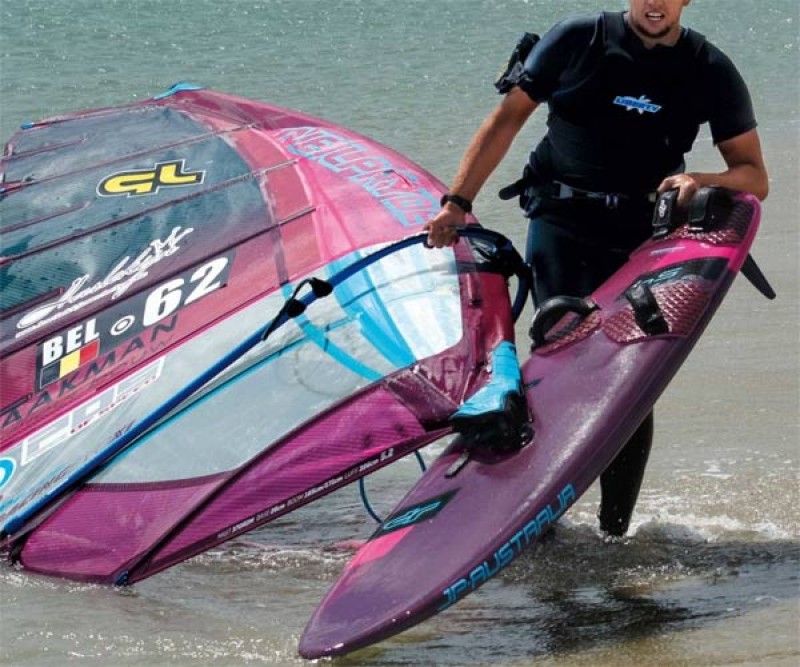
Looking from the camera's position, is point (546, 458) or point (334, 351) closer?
point (546, 458)

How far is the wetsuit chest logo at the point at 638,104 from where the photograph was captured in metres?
3.62

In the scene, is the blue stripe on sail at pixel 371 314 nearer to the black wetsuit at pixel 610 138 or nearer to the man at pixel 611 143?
the man at pixel 611 143

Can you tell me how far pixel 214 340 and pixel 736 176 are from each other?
4.65 feet

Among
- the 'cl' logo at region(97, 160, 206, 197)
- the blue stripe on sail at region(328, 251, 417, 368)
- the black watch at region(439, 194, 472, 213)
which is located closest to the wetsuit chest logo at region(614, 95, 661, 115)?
the black watch at region(439, 194, 472, 213)

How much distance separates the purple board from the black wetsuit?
0.12m

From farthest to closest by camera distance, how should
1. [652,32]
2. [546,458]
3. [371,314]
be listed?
[371,314]
[652,32]
[546,458]

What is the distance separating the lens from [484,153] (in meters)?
3.81

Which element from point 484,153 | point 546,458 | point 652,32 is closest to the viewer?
point 546,458

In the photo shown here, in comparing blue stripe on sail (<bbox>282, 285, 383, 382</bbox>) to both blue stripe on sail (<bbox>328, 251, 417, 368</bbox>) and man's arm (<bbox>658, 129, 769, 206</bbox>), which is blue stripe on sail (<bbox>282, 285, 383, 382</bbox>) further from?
man's arm (<bbox>658, 129, 769, 206</bbox>)

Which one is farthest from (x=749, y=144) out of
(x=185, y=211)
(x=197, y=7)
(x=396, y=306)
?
(x=197, y=7)

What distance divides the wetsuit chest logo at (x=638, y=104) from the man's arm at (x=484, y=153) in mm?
227

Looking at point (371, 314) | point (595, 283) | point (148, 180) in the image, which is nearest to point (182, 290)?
point (371, 314)

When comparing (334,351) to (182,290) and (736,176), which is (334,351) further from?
(736,176)

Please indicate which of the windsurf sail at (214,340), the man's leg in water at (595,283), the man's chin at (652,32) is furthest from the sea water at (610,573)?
the man's chin at (652,32)
